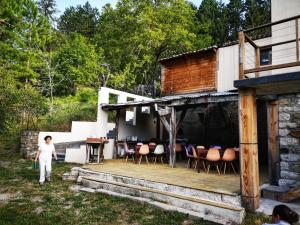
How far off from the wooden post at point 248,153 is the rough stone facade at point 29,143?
31.8ft

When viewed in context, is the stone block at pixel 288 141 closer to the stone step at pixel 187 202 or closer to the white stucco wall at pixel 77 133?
the stone step at pixel 187 202

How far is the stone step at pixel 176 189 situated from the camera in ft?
16.1

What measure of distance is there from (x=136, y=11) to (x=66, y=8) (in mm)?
16524

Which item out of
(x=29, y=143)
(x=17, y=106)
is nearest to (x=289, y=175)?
(x=29, y=143)

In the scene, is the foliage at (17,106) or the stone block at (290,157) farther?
the foliage at (17,106)

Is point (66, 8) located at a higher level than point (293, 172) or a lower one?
higher

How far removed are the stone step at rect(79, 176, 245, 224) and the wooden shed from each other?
7804 millimetres

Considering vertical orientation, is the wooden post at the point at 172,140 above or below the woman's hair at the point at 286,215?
above

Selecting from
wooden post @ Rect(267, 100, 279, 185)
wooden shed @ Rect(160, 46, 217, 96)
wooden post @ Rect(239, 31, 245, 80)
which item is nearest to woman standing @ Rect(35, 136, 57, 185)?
wooden post @ Rect(239, 31, 245, 80)

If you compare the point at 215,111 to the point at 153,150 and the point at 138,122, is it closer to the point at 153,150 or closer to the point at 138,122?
the point at 138,122

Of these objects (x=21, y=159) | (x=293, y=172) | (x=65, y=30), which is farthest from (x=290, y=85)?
(x=65, y=30)

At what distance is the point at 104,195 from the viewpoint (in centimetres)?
634

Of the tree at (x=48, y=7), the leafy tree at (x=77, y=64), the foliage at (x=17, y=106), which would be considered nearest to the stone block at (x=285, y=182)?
the foliage at (x=17, y=106)

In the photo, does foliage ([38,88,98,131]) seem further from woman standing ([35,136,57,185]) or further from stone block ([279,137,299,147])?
stone block ([279,137,299,147])
